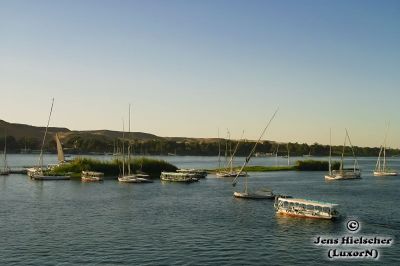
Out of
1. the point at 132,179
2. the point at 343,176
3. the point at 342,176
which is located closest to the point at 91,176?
the point at 132,179

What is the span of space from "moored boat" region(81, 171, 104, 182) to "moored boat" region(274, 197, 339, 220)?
241 feet

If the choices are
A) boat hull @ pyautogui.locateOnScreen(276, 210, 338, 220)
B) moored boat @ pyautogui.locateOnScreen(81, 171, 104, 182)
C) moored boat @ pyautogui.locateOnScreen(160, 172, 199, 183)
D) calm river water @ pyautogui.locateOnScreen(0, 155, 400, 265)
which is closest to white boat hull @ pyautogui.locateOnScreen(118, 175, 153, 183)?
moored boat @ pyautogui.locateOnScreen(160, 172, 199, 183)

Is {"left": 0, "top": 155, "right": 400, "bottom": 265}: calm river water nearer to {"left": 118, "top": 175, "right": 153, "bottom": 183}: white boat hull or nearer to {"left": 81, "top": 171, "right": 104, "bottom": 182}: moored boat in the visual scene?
{"left": 118, "top": 175, "right": 153, "bottom": 183}: white boat hull

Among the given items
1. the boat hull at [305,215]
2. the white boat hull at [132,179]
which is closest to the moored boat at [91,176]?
the white boat hull at [132,179]

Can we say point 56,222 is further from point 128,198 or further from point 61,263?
point 128,198

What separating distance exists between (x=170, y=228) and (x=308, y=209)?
23.8 meters

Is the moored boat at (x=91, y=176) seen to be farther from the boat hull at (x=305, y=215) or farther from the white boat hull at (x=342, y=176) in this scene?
the boat hull at (x=305, y=215)

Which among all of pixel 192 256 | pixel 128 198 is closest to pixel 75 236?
pixel 192 256

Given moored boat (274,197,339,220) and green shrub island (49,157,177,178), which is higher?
green shrub island (49,157,177,178)

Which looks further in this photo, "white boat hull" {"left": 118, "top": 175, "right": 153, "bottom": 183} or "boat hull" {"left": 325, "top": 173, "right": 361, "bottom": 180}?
"boat hull" {"left": 325, "top": 173, "right": 361, "bottom": 180}

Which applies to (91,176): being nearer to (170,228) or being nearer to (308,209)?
(170,228)

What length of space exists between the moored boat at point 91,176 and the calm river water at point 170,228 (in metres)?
Answer: 28.7

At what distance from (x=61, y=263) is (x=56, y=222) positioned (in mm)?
24136

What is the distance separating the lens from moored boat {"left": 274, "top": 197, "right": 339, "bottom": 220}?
245 feet
